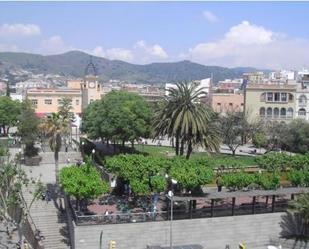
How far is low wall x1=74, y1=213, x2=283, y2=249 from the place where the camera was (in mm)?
35375

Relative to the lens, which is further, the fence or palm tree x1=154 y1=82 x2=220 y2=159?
palm tree x1=154 y1=82 x2=220 y2=159

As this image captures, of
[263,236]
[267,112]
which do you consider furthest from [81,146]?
[267,112]

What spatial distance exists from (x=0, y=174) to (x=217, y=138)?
2193 centimetres

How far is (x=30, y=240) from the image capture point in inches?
1448

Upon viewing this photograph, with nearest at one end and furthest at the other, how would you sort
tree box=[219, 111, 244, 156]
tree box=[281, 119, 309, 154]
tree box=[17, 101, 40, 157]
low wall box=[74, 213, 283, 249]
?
1. low wall box=[74, 213, 283, 249]
2. tree box=[17, 101, 40, 157]
3. tree box=[281, 119, 309, 154]
4. tree box=[219, 111, 244, 156]

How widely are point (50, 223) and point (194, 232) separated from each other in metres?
10.8

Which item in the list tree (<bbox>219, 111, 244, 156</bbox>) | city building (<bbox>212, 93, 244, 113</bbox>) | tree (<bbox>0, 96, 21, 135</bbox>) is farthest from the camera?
city building (<bbox>212, 93, 244, 113</bbox>)

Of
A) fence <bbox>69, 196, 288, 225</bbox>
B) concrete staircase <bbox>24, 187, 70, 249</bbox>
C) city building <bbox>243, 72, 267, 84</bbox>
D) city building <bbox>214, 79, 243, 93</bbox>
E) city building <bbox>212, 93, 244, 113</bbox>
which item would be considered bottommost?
concrete staircase <bbox>24, 187, 70, 249</bbox>

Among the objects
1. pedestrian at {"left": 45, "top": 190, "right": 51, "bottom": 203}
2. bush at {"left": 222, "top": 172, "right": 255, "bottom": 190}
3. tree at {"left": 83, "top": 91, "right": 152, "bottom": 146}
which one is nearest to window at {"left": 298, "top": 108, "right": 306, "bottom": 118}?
tree at {"left": 83, "top": 91, "right": 152, "bottom": 146}

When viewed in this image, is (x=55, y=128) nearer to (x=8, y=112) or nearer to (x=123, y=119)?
(x=123, y=119)

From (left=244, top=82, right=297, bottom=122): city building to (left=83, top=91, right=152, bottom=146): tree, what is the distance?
4596 centimetres

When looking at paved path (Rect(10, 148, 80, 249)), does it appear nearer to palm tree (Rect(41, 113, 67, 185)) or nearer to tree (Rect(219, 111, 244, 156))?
palm tree (Rect(41, 113, 67, 185))

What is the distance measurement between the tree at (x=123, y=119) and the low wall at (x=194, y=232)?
742 inches

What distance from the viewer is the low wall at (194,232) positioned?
35375mm
